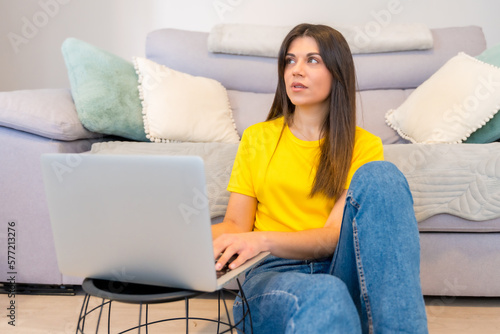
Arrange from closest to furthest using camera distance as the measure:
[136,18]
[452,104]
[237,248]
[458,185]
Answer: [237,248] < [458,185] < [452,104] < [136,18]

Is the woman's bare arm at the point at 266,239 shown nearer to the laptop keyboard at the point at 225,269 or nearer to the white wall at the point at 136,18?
the laptop keyboard at the point at 225,269

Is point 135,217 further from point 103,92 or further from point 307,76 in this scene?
point 103,92

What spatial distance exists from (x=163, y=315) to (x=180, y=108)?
0.73 m

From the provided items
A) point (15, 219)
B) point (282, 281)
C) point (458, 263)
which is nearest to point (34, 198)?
point (15, 219)

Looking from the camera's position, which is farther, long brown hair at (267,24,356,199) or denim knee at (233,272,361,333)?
long brown hair at (267,24,356,199)

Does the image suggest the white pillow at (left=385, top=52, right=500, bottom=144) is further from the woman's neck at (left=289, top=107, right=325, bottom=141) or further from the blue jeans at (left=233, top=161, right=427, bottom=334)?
the blue jeans at (left=233, top=161, right=427, bottom=334)

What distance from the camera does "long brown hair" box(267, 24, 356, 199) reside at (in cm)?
110

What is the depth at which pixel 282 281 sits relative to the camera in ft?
2.85

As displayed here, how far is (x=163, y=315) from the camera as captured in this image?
150 centimetres

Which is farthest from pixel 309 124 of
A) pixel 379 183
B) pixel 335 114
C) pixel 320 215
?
pixel 379 183

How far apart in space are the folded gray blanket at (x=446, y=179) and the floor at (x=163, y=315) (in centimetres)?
28

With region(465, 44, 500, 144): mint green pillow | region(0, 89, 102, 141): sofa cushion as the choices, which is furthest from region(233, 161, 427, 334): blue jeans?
region(465, 44, 500, 144): mint green pillow

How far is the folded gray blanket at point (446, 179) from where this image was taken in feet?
4.84

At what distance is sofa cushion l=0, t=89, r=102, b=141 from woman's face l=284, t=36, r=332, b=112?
0.77 meters
